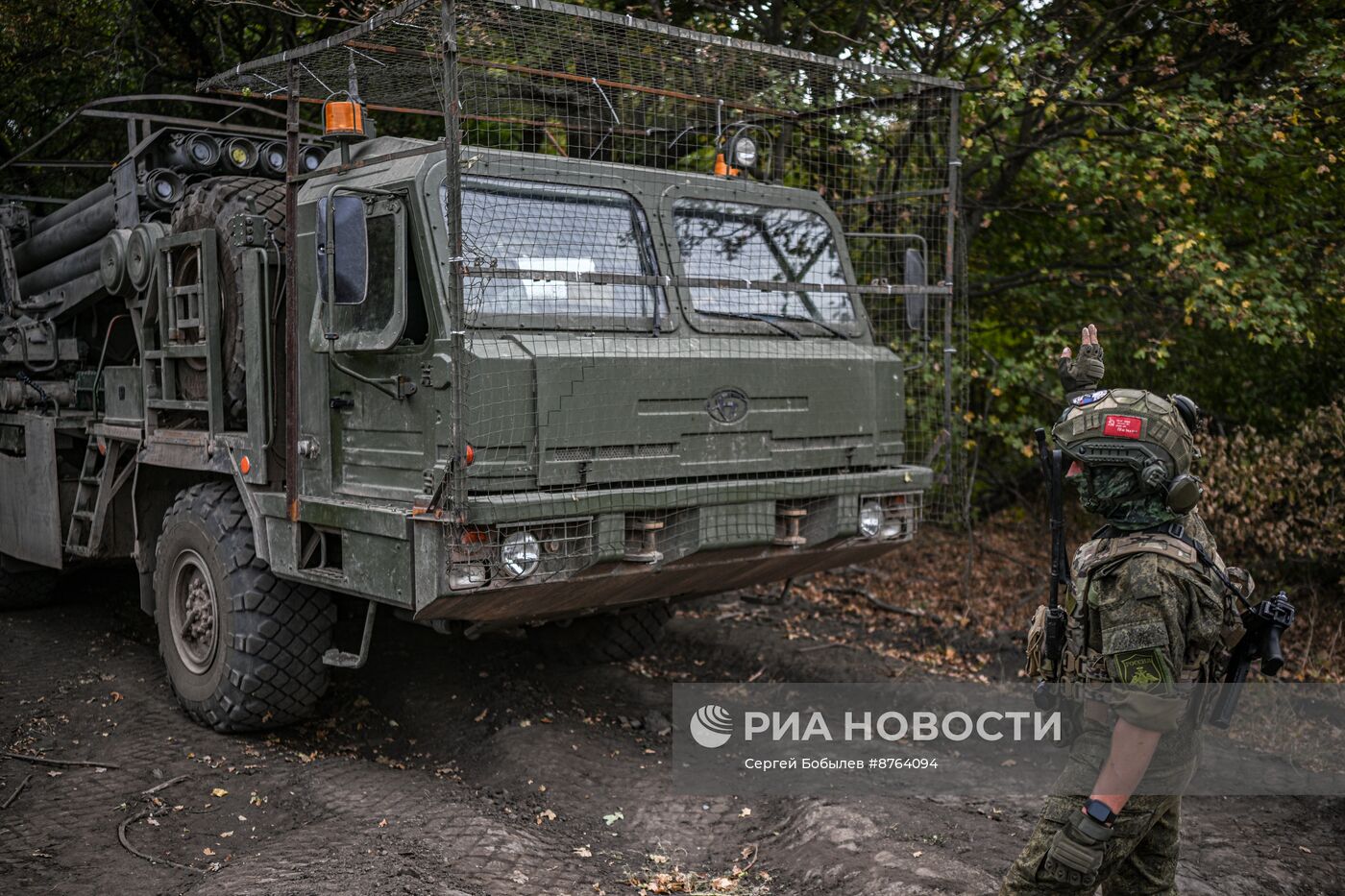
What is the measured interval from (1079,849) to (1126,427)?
3.34ft

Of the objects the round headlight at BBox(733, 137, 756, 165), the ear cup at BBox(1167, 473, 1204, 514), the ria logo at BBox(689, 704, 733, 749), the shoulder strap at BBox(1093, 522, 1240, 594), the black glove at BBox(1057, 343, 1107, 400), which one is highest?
the round headlight at BBox(733, 137, 756, 165)

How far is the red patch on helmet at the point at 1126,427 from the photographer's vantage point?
9.62 ft

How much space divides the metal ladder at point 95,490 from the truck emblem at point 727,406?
3.21 m

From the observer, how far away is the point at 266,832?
14.9 feet

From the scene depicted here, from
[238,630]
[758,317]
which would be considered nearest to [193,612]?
[238,630]

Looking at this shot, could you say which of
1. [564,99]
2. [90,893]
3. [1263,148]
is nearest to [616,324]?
[564,99]

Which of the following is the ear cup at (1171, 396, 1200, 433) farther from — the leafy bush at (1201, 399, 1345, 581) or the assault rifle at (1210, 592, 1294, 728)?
the leafy bush at (1201, 399, 1345, 581)

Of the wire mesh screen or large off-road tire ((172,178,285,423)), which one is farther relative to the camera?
large off-road tire ((172,178,285,423))

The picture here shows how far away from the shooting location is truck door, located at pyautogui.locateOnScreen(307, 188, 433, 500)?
14.8 ft

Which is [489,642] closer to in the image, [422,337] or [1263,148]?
[422,337]

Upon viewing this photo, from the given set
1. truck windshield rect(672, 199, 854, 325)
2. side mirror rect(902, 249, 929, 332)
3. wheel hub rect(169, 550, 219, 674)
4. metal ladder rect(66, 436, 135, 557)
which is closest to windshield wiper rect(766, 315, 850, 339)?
truck windshield rect(672, 199, 854, 325)

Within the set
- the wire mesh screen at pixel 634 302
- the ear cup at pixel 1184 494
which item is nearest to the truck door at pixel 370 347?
the wire mesh screen at pixel 634 302

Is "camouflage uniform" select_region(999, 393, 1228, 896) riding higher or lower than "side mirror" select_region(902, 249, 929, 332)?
lower

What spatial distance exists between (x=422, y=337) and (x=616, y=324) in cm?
82
